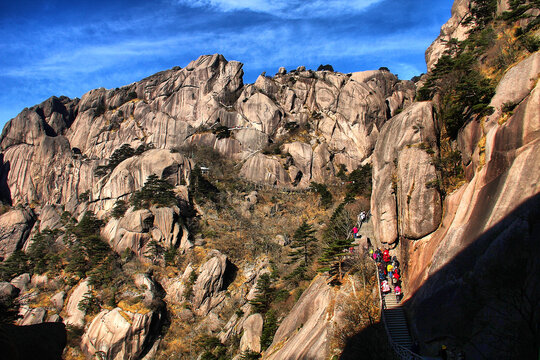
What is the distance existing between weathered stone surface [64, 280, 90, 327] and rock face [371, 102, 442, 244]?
1524 inches

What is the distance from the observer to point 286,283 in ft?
129

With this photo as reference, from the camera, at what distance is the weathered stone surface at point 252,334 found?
32344 millimetres

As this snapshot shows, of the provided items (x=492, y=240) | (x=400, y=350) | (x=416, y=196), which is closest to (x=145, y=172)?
(x=416, y=196)

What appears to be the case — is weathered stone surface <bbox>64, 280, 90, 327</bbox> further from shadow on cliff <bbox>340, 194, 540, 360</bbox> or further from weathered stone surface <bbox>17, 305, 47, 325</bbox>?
shadow on cliff <bbox>340, 194, 540, 360</bbox>

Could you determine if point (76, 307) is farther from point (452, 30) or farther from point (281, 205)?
point (452, 30)

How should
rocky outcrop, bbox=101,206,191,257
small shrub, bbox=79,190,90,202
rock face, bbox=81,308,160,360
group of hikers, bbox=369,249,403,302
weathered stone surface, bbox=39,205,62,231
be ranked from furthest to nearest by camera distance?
small shrub, bbox=79,190,90,202 → weathered stone surface, bbox=39,205,62,231 → rocky outcrop, bbox=101,206,191,257 → rock face, bbox=81,308,160,360 → group of hikers, bbox=369,249,403,302

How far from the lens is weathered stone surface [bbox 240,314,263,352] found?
106 feet

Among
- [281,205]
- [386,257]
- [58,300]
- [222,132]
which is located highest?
[222,132]

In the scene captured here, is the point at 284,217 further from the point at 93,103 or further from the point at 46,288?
the point at 93,103

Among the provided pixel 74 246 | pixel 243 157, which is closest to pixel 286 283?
pixel 74 246

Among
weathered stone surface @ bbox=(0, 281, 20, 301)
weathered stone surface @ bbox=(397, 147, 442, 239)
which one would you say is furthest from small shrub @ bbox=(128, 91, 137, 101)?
weathered stone surface @ bbox=(397, 147, 442, 239)

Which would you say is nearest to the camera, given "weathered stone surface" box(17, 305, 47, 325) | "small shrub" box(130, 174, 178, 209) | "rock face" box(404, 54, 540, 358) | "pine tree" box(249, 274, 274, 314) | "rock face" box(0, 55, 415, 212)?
"rock face" box(404, 54, 540, 358)

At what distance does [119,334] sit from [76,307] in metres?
9.63

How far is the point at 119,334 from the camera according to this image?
1473 inches
